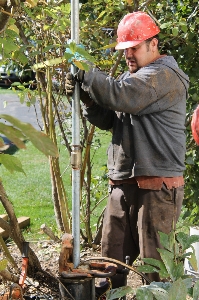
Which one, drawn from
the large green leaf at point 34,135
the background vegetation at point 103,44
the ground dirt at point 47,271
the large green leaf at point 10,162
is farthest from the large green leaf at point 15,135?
the background vegetation at point 103,44

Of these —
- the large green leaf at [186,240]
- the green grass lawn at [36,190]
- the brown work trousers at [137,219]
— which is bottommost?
the green grass lawn at [36,190]

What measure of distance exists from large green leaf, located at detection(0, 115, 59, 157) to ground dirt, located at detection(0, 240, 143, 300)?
1.99m

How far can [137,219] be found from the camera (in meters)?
3.66

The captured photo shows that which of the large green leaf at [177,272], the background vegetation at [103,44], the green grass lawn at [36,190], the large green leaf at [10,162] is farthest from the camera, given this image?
the green grass lawn at [36,190]

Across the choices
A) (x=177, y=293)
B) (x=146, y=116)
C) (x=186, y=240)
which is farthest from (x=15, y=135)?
(x=146, y=116)

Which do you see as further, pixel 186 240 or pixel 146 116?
pixel 146 116

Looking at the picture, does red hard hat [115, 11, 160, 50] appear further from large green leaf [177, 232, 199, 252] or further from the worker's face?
large green leaf [177, 232, 199, 252]

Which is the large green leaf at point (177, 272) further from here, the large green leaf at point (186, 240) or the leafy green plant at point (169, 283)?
the large green leaf at point (186, 240)

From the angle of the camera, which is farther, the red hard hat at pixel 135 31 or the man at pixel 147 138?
the red hard hat at pixel 135 31

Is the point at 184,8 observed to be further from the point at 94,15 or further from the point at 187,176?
the point at 187,176

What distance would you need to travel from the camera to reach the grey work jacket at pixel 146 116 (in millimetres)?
3244

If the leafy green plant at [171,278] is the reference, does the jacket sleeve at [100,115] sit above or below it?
above

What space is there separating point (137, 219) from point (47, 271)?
0.81 metres

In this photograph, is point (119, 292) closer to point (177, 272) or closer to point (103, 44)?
point (177, 272)
